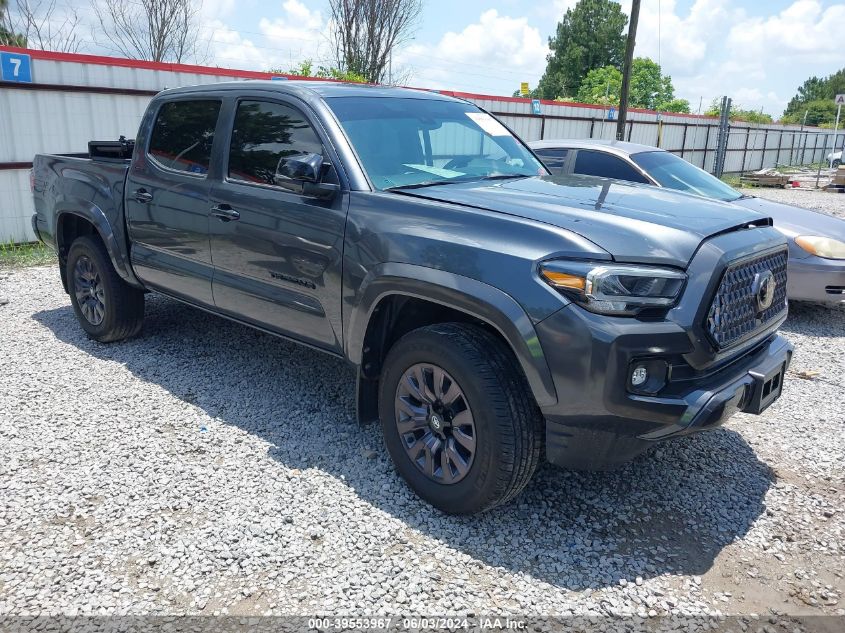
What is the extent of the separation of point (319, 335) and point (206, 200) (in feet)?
4.04

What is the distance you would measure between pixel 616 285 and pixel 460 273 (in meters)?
0.65

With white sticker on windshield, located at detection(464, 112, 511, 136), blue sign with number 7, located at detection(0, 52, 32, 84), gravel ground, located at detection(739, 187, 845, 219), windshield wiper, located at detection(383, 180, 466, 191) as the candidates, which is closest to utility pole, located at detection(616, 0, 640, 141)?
gravel ground, located at detection(739, 187, 845, 219)

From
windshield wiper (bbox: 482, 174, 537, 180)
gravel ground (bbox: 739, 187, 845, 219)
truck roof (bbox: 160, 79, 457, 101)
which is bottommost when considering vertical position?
gravel ground (bbox: 739, 187, 845, 219)

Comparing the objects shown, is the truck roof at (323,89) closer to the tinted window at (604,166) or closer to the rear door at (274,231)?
the rear door at (274,231)

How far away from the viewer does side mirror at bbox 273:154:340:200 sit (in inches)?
131

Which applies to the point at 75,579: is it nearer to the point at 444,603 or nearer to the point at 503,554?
the point at 444,603

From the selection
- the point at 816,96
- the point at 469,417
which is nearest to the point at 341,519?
the point at 469,417

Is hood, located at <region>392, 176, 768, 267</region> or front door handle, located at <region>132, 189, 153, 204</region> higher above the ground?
hood, located at <region>392, 176, 768, 267</region>

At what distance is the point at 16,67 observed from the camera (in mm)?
9039

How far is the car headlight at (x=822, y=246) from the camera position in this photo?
605cm

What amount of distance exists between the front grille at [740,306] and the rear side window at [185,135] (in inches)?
121

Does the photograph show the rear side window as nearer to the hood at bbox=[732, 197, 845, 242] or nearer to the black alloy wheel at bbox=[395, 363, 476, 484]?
the black alloy wheel at bbox=[395, 363, 476, 484]

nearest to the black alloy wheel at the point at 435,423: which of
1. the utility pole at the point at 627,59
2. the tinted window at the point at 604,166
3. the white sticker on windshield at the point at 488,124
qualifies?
the white sticker on windshield at the point at 488,124

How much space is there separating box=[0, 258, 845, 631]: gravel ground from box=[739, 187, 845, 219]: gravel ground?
1456 cm
